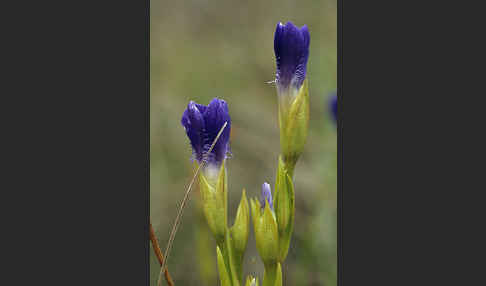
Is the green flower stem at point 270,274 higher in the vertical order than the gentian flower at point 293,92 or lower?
lower

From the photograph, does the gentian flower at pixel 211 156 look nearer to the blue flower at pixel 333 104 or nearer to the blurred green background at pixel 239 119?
the blurred green background at pixel 239 119

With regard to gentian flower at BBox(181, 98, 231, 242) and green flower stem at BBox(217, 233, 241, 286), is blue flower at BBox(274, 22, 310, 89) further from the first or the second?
green flower stem at BBox(217, 233, 241, 286)

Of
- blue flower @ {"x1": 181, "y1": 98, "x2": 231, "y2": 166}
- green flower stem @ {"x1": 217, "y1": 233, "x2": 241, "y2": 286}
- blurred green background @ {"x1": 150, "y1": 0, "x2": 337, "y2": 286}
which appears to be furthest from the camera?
blurred green background @ {"x1": 150, "y1": 0, "x2": 337, "y2": 286}

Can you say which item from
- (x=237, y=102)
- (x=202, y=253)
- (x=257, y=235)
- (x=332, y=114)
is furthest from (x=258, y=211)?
(x=237, y=102)

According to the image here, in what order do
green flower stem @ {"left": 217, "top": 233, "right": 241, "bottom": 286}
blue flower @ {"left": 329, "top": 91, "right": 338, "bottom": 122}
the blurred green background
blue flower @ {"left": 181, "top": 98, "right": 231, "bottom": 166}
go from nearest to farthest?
blue flower @ {"left": 181, "top": 98, "right": 231, "bottom": 166} < green flower stem @ {"left": 217, "top": 233, "right": 241, "bottom": 286} < the blurred green background < blue flower @ {"left": 329, "top": 91, "right": 338, "bottom": 122}

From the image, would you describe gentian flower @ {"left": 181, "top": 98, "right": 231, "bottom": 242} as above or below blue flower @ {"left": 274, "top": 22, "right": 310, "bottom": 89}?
below

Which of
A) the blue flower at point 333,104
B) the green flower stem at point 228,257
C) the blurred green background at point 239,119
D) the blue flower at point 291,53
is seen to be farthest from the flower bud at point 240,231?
the blue flower at point 333,104

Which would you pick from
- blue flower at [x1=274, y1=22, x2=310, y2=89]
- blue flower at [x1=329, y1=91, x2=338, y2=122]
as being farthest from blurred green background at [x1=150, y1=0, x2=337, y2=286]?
blue flower at [x1=274, y1=22, x2=310, y2=89]
